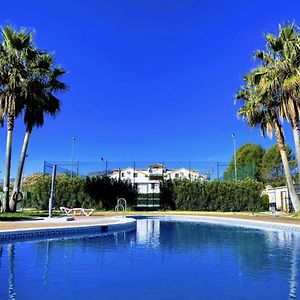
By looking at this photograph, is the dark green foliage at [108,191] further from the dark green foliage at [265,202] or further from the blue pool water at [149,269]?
the blue pool water at [149,269]

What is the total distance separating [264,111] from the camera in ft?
63.2

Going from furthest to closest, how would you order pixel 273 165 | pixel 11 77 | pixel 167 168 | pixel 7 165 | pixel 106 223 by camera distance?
1. pixel 273 165
2. pixel 167 168
3. pixel 7 165
4. pixel 11 77
5. pixel 106 223

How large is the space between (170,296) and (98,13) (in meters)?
16.9

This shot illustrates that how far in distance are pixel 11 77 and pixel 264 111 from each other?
12886mm

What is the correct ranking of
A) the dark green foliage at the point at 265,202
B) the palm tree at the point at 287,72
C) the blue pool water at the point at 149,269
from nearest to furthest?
the blue pool water at the point at 149,269 → the palm tree at the point at 287,72 → the dark green foliage at the point at 265,202

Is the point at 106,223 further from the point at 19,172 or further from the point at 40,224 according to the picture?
the point at 19,172

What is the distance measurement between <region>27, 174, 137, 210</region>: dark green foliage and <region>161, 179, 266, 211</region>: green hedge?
171 inches

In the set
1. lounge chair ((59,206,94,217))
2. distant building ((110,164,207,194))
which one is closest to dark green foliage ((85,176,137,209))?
distant building ((110,164,207,194))

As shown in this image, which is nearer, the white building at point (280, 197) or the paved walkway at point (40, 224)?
the paved walkway at point (40, 224)

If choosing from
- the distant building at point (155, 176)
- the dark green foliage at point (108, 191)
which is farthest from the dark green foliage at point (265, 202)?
the dark green foliage at point (108, 191)

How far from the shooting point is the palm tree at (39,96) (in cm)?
1881

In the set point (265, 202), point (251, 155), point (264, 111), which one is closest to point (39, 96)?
point (264, 111)

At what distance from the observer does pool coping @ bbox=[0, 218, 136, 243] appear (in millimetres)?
10113

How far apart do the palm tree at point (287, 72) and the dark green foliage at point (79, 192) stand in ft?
44.0
